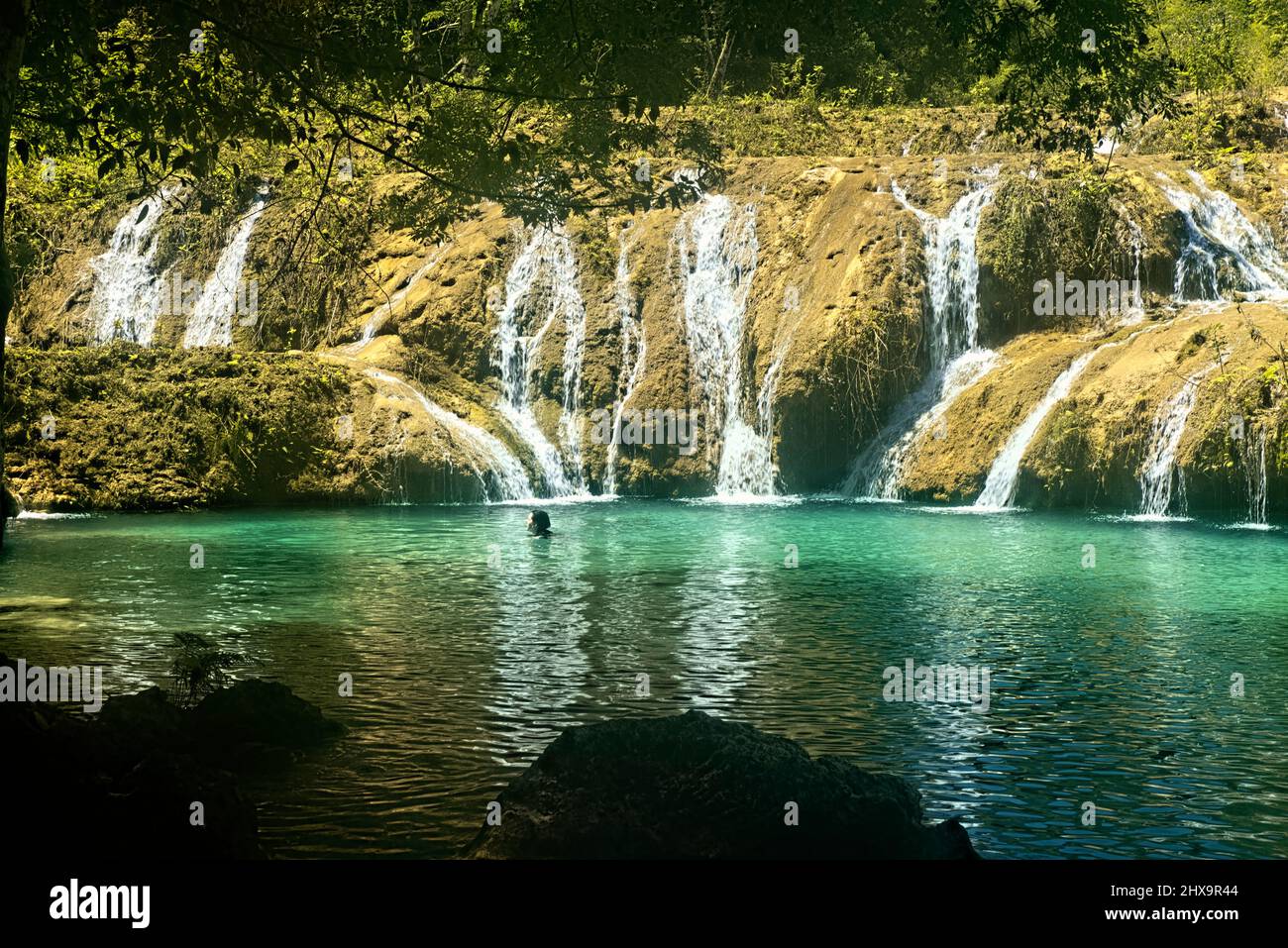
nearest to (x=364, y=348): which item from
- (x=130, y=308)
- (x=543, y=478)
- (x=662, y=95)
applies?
(x=543, y=478)

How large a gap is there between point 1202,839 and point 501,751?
11.9 feet

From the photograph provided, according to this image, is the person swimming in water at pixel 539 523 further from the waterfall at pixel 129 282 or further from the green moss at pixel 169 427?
the waterfall at pixel 129 282

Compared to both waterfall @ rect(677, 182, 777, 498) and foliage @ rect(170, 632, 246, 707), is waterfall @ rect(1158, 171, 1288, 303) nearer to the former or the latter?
waterfall @ rect(677, 182, 777, 498)

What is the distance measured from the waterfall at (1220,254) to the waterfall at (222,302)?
768 inches

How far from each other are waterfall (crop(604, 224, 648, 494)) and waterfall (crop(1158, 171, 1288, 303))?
10.4 metres

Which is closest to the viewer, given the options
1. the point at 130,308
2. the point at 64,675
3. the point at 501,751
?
the point at 501,751

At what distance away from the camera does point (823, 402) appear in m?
25.5

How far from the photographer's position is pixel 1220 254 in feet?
82.3

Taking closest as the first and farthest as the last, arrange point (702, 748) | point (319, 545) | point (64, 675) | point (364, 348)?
1. point (702, 748)
2. point (64, 675)
3. point (319, 545)
4. point (364, 348)

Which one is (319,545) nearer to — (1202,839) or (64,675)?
(64,675)

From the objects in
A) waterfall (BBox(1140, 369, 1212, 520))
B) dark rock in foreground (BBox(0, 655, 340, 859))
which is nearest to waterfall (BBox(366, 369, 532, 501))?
waterfall (BBox(1140, 369, 1212, 520))

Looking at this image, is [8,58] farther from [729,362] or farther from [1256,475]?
[729,362]

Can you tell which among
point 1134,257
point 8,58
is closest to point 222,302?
point 1134,257

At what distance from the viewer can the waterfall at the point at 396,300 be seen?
2973 centimetres
